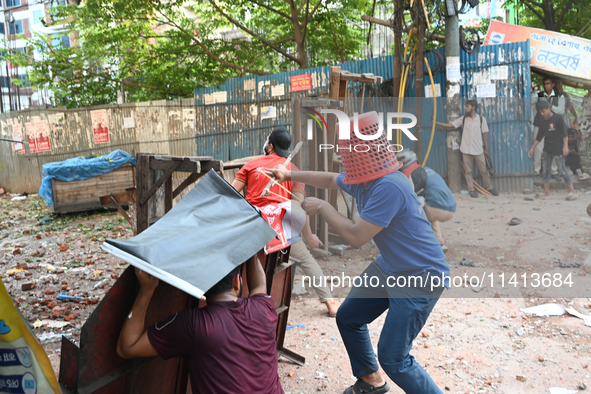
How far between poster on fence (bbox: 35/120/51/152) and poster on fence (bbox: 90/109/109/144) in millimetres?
1518

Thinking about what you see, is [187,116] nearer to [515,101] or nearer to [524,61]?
[524,61]

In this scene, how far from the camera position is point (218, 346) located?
6.69ft

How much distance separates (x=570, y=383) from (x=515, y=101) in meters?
2.17

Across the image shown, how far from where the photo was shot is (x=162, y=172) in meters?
4.82

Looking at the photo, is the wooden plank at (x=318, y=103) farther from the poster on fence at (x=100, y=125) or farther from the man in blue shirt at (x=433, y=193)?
the poster on fence at (x=100, y=125)

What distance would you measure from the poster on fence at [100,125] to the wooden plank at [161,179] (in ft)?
24.8

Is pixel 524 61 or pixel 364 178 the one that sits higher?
pixel 524 61

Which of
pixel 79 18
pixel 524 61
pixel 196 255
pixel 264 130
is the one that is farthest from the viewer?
pixel 79 18

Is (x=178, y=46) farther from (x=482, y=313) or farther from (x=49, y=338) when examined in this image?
(x=482, y=313)

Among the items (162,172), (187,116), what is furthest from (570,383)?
(187,116)

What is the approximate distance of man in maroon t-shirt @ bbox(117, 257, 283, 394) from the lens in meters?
2.00

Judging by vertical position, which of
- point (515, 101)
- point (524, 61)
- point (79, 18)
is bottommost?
point (515, 101)

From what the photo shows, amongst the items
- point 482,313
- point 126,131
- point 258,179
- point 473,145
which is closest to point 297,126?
point 473,145

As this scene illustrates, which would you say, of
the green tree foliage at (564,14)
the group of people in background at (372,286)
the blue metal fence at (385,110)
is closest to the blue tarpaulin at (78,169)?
the blue metal fence at (385,110)
